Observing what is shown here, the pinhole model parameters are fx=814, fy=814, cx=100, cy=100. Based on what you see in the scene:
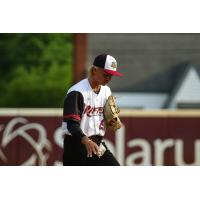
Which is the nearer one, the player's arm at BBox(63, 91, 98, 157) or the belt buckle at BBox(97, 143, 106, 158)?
the player's arm at BBox(63, 91, 98, 157)

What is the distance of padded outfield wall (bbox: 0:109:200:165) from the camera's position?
16.3 m

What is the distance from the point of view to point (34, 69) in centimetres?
3631

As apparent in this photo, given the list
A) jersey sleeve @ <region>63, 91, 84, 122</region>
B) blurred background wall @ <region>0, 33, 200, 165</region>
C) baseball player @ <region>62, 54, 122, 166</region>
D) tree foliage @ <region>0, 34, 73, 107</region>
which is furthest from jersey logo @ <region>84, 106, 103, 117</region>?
tree foliage @ <region>0, 34, 73, 107</region>

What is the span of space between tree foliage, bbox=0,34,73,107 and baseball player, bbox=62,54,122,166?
25.4 meters

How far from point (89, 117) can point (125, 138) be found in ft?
29.7

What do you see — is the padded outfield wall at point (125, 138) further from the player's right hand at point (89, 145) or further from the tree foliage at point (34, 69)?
the tree foliage at point (34, 69)

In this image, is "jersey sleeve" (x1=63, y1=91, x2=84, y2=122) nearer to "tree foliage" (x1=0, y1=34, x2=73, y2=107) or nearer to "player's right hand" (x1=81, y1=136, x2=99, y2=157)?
"player's right hand" (x1=81, y1=136, x2=99, y2=157)

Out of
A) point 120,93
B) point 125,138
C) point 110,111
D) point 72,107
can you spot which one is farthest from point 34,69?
point 72,107

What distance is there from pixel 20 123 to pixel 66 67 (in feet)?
67.3

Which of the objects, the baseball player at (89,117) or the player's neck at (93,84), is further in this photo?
the player's neck at (93,84)

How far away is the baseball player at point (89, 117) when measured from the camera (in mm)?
7148

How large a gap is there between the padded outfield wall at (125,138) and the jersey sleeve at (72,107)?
9.03 meters

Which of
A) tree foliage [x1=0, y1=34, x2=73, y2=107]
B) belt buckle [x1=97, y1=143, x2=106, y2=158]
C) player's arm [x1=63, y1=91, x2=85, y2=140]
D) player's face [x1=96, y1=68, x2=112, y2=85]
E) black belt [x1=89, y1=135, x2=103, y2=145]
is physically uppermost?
tree foliage [x1=0, y1=34, x2=73, y2=107]

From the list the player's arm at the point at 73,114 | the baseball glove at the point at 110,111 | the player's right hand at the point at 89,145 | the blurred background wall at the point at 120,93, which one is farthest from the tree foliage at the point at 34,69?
the player's right hand at the point at 89,145
